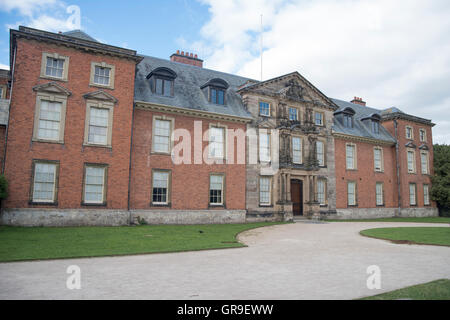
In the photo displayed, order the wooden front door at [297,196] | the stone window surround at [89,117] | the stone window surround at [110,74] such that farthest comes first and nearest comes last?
the wooden front door at [297,196], the stone window surround at [110,74], the stone window surround at [89,117]

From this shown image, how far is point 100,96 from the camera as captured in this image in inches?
786

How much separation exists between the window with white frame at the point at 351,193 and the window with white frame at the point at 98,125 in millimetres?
22731

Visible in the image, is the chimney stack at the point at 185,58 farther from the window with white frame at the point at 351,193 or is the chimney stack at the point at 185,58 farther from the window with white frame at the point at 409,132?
the window with white frame at the point at 409,132

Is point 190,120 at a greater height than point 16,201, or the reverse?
point 190,120

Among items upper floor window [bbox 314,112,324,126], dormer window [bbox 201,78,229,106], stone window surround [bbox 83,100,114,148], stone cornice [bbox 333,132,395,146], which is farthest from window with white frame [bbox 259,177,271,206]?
stone window surround [bbox 83,100,114,148]

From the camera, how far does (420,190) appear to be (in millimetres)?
36375

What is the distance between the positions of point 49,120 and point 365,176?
28.3 m

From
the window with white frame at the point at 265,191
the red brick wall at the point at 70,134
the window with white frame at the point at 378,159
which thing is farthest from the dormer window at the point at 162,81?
the window with white frame at the point at 378,159

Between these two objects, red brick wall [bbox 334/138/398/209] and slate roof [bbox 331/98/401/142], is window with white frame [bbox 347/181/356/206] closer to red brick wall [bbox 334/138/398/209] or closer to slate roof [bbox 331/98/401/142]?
red brick wall [bbox 334/138/398/209]

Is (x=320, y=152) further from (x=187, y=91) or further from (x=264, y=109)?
(x=187, y=91)

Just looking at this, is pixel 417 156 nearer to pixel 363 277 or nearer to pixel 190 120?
pixel 190 120

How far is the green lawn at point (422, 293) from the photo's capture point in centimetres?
577
